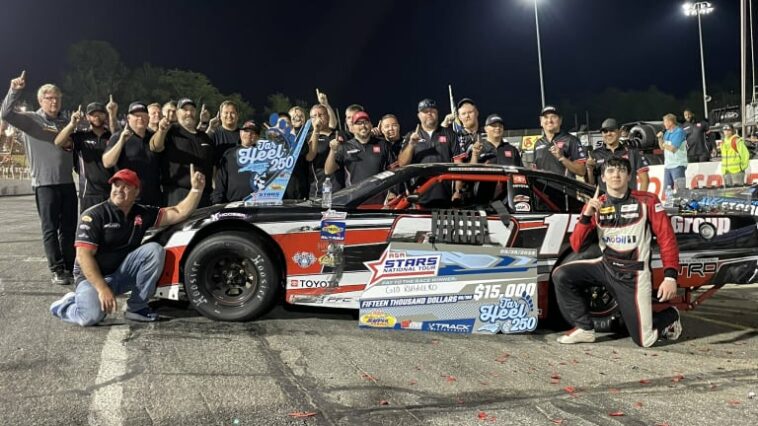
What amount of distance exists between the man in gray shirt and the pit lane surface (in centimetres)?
82

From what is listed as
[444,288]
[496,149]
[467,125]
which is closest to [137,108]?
[467,125]

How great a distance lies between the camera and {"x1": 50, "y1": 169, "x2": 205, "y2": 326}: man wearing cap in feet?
13.4

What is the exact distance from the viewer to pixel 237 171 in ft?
18.1

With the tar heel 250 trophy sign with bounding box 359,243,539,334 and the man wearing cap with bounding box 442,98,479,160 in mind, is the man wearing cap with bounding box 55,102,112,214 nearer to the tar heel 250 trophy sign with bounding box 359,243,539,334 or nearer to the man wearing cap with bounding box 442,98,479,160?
the tar heel 250 trophy sign with bounding box 359,243,539,334

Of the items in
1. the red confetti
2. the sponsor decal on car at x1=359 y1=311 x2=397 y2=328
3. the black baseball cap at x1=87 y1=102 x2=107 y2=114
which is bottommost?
the red confetti

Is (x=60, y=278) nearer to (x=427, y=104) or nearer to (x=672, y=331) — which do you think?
(x=427, y=104)

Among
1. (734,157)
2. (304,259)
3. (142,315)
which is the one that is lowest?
(142,315)

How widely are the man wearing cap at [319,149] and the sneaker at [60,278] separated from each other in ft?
7.09

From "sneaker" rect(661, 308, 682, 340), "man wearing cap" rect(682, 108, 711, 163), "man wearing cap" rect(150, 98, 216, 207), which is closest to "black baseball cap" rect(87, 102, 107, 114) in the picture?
"man wearing cap" rect(150, 98, 216, 207)

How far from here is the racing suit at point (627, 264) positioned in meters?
4.04

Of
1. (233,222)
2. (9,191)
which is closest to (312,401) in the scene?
(233,222)

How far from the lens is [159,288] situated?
170 inches

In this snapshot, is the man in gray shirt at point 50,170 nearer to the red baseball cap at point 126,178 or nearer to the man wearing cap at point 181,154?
the man wearing cap at point 181,154

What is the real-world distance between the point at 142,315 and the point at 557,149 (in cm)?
402
